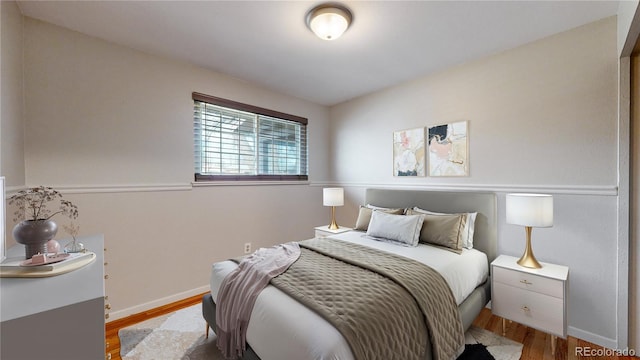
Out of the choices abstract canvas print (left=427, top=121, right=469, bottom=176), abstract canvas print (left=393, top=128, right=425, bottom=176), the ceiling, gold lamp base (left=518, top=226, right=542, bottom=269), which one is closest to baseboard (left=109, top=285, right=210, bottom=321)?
the ceiling

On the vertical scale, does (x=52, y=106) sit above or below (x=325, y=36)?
below

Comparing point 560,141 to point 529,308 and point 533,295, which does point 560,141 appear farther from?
point 529,308

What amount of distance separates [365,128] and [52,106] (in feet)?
10.7

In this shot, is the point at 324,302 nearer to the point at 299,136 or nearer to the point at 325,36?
the point at 325,36

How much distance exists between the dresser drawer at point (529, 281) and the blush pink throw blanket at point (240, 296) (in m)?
1.70

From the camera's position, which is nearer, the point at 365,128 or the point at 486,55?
the point at 486,55

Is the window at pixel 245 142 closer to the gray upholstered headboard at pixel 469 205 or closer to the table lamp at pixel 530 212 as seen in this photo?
the gray upholstered headboard at pixel 469 205

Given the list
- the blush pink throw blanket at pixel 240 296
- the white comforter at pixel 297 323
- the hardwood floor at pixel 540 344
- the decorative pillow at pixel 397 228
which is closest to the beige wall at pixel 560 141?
the hardwood floor at pixel 540 344

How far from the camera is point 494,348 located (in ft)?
6.31

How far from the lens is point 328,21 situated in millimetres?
1858

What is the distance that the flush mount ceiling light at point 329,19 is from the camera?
5.92 feet

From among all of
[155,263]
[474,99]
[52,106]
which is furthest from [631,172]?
[52,106]

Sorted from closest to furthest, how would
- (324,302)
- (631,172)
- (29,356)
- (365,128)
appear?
(29,356)
(324,302)
(631,172)
(365,128)

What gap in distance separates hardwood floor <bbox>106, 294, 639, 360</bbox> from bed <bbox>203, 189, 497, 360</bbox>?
0.29m
